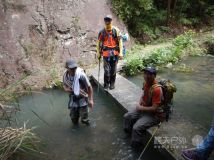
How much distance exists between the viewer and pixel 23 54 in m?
10.5

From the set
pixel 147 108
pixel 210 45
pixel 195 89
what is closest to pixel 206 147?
pixel 147 108

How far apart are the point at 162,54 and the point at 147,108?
6912 mm

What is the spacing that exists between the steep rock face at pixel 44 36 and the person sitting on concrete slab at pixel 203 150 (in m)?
5.80

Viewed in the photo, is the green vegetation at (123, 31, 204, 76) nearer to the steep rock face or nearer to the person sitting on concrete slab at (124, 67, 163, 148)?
the steep rock face

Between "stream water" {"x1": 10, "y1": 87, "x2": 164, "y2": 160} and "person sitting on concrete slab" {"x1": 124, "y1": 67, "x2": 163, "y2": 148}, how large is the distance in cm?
34

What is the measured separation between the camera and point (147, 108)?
224 inches

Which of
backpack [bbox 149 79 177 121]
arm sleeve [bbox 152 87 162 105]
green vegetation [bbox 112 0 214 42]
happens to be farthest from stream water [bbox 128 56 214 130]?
green vegetation [bbox 112 0 214 42]

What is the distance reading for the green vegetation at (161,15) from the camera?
14336mm

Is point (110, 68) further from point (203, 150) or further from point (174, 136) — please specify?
point (203, 150)

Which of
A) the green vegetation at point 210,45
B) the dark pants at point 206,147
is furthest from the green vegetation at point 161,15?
the dark pants at point 206,147

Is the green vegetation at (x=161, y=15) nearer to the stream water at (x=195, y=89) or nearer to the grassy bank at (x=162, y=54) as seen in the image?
the grassy bank at (x=162, y=54)

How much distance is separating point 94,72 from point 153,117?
5033mm

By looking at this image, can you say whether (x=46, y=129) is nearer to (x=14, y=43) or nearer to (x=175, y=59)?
(x=14, y=43)

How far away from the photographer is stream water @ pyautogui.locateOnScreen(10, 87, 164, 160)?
5.92 m
